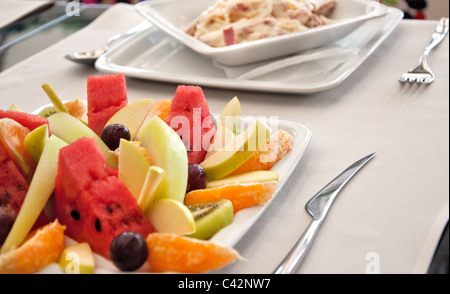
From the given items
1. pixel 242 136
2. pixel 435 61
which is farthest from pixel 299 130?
pixel 435 61

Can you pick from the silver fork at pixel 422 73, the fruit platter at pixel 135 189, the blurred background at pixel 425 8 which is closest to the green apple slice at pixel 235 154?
the fruit platter at pixel 135 189

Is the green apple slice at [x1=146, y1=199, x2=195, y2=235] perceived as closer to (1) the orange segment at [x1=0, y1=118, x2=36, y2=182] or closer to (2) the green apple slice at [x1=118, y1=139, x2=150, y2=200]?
(2) the green apple slice at [x1=118, y1=139, x2=150, y2=200]

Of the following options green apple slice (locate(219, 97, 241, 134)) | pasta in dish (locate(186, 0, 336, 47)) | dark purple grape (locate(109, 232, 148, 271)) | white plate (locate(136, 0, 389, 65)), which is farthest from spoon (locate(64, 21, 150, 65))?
dark purple grape (locate(109, 232, 148, 271))

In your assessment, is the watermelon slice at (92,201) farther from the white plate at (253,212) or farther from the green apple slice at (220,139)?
the green apple slice at (220,139)

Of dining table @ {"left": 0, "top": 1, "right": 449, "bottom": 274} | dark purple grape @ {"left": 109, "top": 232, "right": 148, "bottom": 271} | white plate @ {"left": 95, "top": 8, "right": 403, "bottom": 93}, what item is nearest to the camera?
dark purple grape @ {"left": 109, "top": 232, "right": 148, "bottom": 271}

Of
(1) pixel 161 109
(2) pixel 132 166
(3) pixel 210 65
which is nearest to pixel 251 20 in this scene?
(3) pixel 210 65

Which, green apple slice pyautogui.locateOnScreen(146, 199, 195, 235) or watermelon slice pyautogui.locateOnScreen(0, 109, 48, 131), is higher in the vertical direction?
watermelon slice pyautogui.locateOnScreen(0, 109, 48, 131)

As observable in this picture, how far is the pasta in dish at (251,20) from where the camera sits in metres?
1.64

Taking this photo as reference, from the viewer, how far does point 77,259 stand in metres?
0.74

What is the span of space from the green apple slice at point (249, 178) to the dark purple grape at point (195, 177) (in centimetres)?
3

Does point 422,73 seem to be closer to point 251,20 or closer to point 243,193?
point 251,20

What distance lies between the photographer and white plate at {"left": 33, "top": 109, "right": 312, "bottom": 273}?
762mm

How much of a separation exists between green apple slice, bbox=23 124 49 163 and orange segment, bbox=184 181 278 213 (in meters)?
0.30
